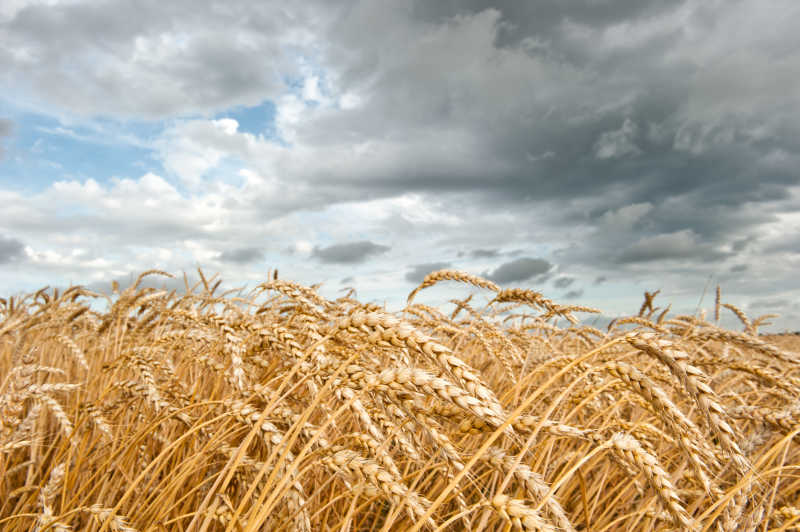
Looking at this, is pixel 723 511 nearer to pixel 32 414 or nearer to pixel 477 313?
pixel 477 313

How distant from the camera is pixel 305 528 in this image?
5.77ft

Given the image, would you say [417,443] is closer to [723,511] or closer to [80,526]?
[723,511]

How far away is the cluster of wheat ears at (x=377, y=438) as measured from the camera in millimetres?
1524

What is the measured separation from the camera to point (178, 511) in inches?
102

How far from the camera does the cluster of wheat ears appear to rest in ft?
5.00


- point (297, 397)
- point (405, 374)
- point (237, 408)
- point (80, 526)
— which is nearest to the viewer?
point (405, 374)

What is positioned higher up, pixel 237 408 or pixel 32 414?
pixel 237 408

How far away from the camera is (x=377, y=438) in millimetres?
1852

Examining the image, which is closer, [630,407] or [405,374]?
[405,374]

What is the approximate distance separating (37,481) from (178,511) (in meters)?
1.41

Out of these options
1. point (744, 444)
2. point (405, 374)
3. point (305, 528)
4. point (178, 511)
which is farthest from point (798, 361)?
point (178, 511)

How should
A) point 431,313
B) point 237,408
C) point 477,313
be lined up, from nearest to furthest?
point 237,408, point 431,313, point 477,313

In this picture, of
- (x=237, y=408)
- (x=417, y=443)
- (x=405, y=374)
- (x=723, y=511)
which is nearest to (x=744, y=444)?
(x=723, y=511)

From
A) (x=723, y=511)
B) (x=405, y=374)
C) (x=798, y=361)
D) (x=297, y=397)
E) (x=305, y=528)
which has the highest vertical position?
(x=405, y=374)
